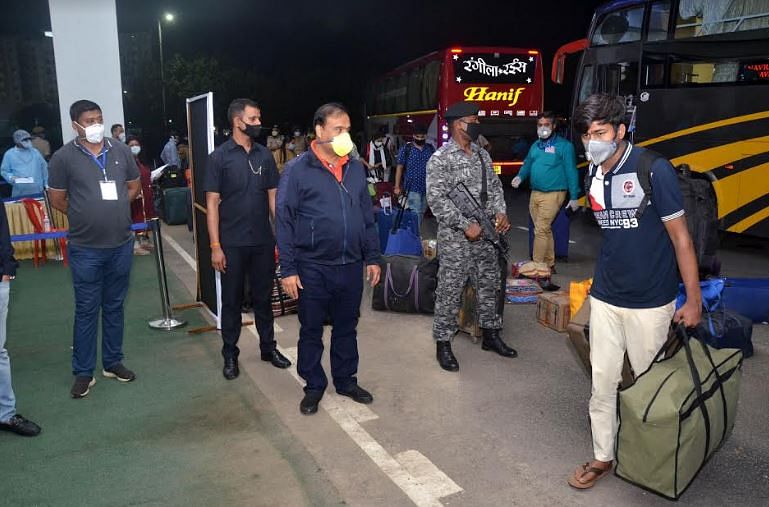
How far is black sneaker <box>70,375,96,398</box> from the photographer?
15.4ft

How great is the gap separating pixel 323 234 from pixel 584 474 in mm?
2030

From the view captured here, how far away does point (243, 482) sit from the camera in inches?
139

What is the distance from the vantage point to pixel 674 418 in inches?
115

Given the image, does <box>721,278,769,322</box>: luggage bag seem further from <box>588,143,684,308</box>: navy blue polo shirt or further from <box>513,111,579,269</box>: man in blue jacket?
<box>588,143,684,308</box>: navy blue polo shirt

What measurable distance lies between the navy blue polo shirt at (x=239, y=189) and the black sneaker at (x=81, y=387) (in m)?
1.39

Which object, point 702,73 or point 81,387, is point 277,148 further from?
point 81,387

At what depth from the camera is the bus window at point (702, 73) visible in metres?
9.45

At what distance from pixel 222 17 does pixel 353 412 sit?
39169mm

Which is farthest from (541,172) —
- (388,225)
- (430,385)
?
(430,385)

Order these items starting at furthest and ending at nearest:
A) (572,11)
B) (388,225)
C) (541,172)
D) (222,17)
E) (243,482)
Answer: (222,17)
(572,11)
(388,225)
(541,172)
(243,482)

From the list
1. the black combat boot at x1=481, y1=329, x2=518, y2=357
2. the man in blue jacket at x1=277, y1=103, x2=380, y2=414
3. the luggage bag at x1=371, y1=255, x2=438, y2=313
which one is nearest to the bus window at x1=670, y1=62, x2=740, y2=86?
the luggage bag at x1=371, y1=255, x2=438, y2=313

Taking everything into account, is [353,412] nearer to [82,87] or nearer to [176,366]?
[176,366]

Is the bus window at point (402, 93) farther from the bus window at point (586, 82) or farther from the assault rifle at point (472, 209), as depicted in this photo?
the assault rifle at point (472, 209)

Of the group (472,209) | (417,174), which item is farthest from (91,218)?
(417,174)
